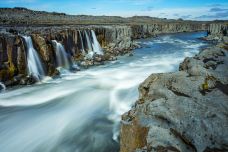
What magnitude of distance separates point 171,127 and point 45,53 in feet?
60.3

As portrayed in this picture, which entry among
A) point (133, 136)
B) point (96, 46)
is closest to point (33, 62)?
point (96, 46)

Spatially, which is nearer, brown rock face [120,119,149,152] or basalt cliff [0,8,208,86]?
brown rock face [120,119,149,152]

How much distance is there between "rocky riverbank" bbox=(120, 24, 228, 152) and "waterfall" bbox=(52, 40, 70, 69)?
17197mm

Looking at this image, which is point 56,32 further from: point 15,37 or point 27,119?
point 27,119

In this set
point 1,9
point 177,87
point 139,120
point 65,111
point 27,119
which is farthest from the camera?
point 1,9

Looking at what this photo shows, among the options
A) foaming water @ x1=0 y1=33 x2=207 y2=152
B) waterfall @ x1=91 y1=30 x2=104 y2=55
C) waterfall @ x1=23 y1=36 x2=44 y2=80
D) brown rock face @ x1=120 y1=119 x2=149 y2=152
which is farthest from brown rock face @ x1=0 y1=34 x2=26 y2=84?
waterfall @ x1=91 y1=30 x2=104 y2=55

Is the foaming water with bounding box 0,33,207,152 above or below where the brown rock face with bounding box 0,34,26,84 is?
below

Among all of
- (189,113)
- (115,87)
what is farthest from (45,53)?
(189,113)

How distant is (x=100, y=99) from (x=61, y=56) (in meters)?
11.0

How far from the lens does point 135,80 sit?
72.3ft

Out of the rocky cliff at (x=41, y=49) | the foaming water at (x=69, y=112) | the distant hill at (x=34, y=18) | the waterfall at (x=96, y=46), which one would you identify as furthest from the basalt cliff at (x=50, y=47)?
the distant hill at (x=34, y=18)

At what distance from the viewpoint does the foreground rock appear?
714 centimetres

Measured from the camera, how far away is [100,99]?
17.3 m

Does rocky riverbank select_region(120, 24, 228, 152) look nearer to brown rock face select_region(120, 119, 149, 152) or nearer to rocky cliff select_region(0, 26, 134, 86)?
brown rock face select_region(120, 119, 149, 152)
